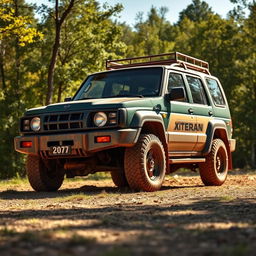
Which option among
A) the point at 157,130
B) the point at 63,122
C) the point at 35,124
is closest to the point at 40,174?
the point at 35,124

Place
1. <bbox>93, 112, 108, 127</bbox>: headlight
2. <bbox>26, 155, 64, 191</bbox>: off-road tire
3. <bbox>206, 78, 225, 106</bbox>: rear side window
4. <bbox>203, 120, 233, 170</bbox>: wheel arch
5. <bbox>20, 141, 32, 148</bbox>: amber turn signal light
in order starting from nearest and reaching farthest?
<bbox>93, 112, 108, 127</bbox>: headlight → <bbox>20, 141, 32, 148</bbox>: amber turn signal light → <bbox>26, 155, 64, 191</bbox>: off-road tire → <bbox>203, 120, 233, 170</bbox>: wheel arch → <bbox>206, 78, 225, 106</bbox>: rear side window

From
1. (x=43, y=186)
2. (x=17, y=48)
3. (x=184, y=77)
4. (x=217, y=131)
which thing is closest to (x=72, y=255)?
(x=43, y=186)

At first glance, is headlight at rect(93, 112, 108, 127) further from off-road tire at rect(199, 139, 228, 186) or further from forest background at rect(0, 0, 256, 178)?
forest background at rect(0, 0, 256, 178)

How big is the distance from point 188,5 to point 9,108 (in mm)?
58359

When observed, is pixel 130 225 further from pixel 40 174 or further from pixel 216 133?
pixel 216 133

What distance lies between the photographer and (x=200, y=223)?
4645 millimetres

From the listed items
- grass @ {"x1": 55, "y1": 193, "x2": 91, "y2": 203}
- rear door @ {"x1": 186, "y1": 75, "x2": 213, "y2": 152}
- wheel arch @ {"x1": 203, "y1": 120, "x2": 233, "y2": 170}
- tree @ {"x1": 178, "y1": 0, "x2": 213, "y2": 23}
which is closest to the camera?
grass @ {"x1": 55, "y1": 193, "x2": 91, "y2": 203}

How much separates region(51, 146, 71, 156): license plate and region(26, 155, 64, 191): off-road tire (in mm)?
776

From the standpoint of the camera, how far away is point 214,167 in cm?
1009

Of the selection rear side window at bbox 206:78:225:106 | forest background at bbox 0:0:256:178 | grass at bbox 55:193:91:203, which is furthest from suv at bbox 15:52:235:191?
forest background at bbox 0:0:256:178

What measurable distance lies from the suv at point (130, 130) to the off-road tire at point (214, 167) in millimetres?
19

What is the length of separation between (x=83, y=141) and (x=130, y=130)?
0.71m

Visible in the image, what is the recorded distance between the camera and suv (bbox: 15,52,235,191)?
25.9ft

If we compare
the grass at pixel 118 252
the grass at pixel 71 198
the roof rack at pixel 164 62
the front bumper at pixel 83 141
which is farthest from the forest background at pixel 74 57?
the grass at pixel 118 252
